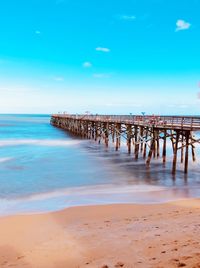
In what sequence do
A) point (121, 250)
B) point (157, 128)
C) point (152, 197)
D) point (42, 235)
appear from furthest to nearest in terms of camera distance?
point (157, 128), point (152, 197), point (42, 235), point (121, 250)

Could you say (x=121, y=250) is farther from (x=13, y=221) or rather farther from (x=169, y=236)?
(x=13, y=221)

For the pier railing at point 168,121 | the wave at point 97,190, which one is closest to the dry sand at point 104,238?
the wave at point 97,190

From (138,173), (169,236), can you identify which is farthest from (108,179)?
(169,236)

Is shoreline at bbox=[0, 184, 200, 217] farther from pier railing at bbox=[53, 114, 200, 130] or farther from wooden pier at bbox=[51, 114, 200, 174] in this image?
pier railing at bbox=[53, 114, 200, 130]

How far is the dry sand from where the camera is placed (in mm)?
6270

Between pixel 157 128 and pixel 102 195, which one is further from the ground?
pixel 157 128

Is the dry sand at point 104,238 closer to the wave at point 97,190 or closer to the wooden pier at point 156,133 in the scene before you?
the wave at point 97,190

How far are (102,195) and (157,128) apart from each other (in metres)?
10.1

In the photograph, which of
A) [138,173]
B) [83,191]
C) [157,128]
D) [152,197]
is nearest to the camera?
[152,197]

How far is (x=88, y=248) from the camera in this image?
7156 millimetres

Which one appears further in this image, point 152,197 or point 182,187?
point 182,187

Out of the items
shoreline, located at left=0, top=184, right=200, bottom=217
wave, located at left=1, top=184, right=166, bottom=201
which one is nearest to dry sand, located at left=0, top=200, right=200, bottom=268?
shoreline, located at left=0, top=184, right=200, bottom=217

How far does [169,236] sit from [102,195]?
6.51 m

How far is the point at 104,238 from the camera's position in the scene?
7.75m
